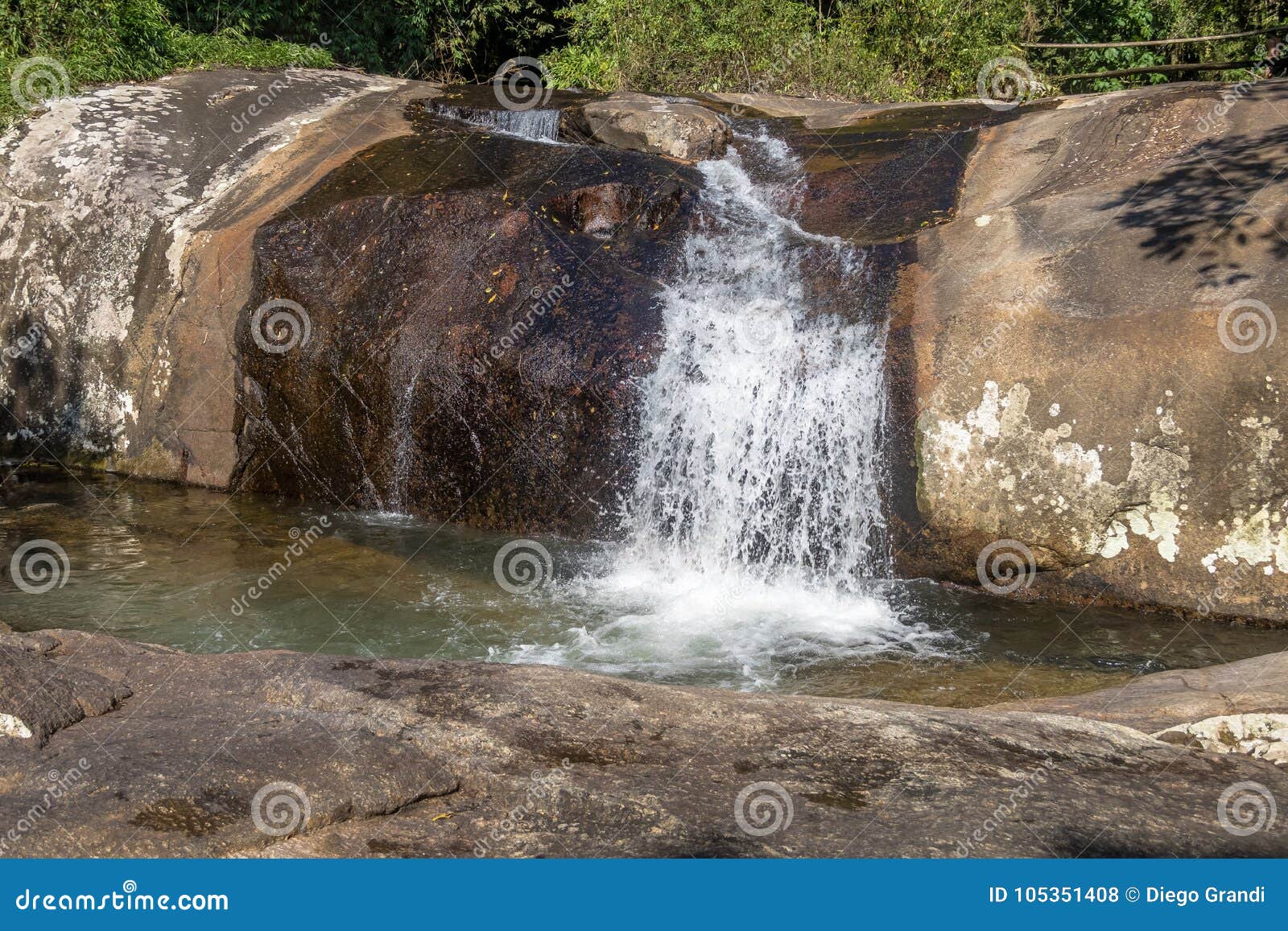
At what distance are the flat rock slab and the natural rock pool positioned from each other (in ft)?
3.17

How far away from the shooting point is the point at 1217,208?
6965 millimetres

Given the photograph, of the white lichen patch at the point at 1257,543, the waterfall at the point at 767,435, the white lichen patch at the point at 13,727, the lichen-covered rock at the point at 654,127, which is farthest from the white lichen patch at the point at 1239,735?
the lichen-covered rock at the point at 654,127

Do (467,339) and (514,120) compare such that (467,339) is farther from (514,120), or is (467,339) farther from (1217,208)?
(1217,208)

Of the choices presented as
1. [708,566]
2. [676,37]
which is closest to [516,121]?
[676,37]

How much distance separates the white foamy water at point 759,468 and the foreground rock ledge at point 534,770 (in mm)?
2834

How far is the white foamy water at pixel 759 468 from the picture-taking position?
6.89 meters

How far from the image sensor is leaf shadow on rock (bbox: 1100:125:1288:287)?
6.65m

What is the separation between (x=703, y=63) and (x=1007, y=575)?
8.82 metres

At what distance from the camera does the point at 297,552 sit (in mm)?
7520

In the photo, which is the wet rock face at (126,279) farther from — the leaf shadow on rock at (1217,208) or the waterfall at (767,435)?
the leaf shadow on rock at (1217,208)

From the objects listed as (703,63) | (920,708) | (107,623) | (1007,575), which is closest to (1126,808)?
(920,708)

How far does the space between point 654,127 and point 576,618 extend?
5210mm

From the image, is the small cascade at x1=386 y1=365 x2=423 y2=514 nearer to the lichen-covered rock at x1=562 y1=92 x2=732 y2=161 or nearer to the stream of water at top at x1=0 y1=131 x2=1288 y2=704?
the stream of water at top at x1=0 y1=131 x2=1288 y2=704

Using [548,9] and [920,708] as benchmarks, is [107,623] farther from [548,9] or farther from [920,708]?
[548,9]
